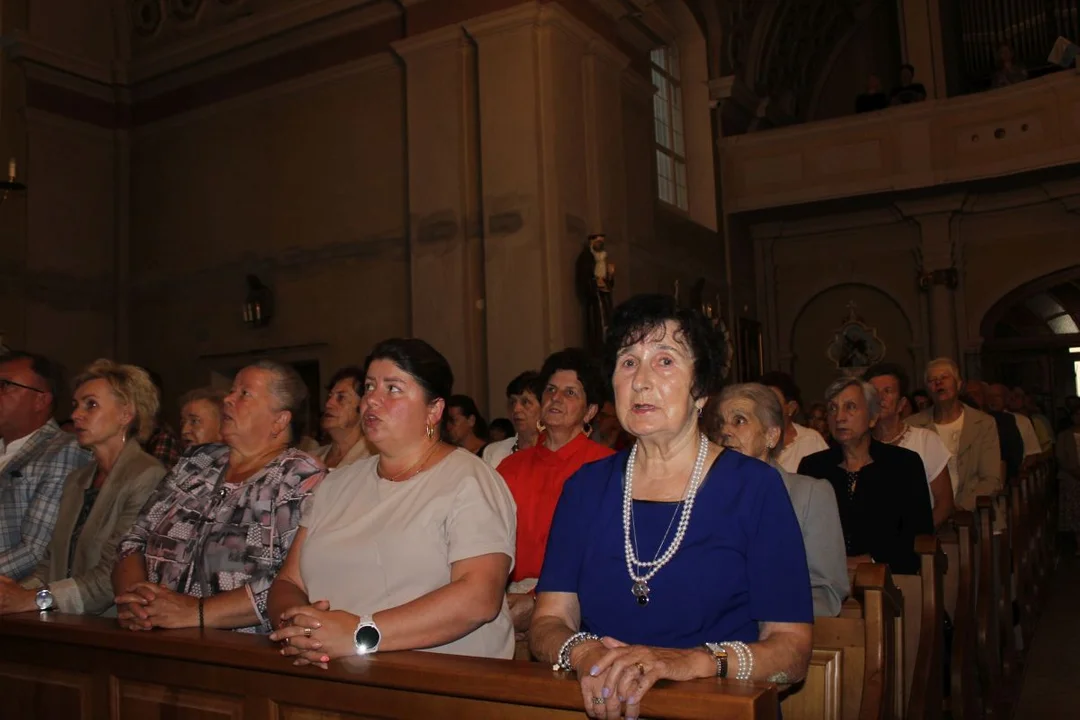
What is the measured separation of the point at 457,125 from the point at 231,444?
671 centimetres

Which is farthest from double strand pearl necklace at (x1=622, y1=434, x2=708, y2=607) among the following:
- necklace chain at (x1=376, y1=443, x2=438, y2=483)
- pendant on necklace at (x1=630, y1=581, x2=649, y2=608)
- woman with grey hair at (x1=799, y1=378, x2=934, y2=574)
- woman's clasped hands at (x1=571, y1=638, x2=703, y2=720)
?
woman with grey hair at (x1=799, y1=378, x2=934, y2=574)

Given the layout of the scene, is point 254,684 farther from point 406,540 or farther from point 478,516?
point 478,516

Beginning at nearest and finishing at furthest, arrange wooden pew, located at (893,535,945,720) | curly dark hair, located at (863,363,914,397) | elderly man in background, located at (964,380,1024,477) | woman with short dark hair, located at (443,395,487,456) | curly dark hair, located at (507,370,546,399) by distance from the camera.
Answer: wooden pew, located at (893,535,945,720) → curly dark hair, located at (507,370,546,399) → curly dark hair, located at (863,363,914,397) → woman with short dark hair, located at (443,395,487,456) → elderly man in background, located at (964,380,1024,477)

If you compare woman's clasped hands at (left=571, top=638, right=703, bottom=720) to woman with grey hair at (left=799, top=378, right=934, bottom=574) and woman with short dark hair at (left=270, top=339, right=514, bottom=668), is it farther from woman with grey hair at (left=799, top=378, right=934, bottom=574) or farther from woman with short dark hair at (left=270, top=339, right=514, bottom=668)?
woman with grey hair at (left=799, top=378, right=934, bottom=574)

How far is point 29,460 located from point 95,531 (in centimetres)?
75

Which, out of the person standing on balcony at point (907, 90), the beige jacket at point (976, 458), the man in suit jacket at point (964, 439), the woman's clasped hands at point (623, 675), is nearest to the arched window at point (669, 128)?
the person standing on balcony at point (907, 90)

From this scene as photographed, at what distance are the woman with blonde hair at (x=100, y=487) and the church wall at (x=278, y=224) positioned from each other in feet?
20.0

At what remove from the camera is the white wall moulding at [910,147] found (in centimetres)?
1141

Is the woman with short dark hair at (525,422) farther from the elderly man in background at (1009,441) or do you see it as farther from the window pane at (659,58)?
the window pane at (659,58)

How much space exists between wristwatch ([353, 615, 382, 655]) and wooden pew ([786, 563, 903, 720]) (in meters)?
0.99

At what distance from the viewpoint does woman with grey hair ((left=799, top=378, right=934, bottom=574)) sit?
401 cm

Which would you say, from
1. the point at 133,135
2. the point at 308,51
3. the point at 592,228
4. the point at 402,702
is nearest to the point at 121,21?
the point at 133,135

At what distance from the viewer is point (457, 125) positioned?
9539 millimetres

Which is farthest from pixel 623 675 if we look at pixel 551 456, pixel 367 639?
pixel 551 456
